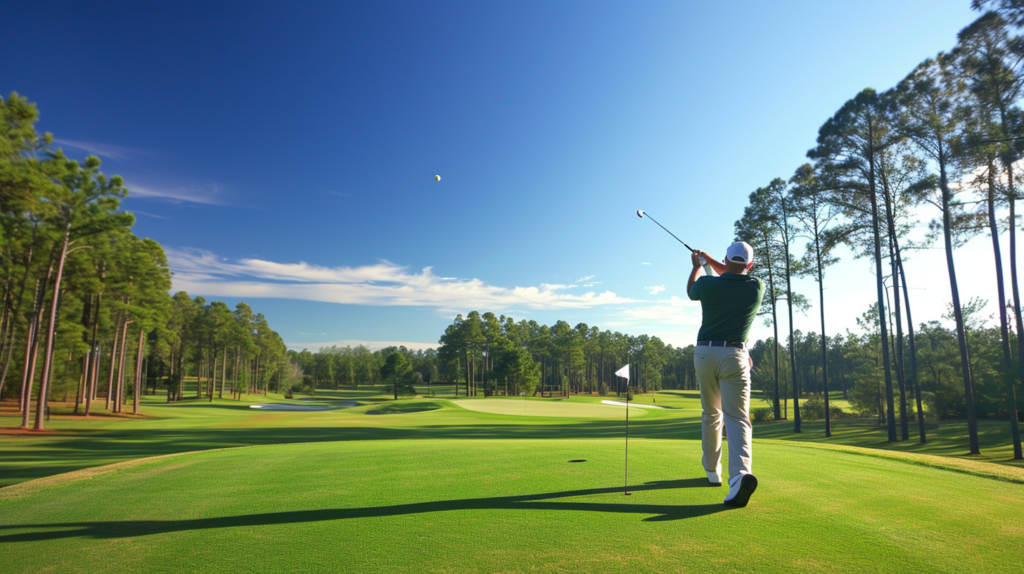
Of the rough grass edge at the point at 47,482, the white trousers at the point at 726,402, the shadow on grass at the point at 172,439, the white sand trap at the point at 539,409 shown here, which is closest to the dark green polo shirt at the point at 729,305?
the white trousers at the point at 726,402

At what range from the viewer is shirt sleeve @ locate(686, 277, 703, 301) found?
15.7 feet

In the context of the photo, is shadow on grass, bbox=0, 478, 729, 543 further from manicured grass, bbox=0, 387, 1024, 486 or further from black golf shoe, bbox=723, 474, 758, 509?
manicured grass, bbox=0, 387, 1024, 486

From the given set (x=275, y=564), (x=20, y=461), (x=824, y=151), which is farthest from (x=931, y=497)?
(x=824, y=151)

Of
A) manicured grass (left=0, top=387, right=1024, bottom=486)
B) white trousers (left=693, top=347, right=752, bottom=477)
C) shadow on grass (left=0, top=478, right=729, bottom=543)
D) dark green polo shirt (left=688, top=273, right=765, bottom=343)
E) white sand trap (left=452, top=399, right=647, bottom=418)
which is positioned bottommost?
white sand trap (left=452, top=399, right=647, bottom=418)

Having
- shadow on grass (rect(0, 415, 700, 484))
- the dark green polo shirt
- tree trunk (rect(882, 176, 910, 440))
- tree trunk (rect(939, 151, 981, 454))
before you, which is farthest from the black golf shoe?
tree trunk (rect(882, 176, 910, 440))

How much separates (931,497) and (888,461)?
366cm

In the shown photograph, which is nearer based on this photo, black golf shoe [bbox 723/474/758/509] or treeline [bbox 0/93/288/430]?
black golf shoe [bbox 723/474/758/509]

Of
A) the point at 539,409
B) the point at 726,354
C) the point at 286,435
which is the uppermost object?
the point at 726,354

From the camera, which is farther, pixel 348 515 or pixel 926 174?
pixel 926 174

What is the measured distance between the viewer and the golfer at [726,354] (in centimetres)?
439

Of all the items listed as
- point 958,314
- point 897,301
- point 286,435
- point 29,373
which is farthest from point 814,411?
point 29,373

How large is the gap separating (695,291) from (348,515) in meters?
3.96

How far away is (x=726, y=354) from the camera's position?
4.47 metres

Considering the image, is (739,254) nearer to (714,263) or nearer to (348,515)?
(714,263)
